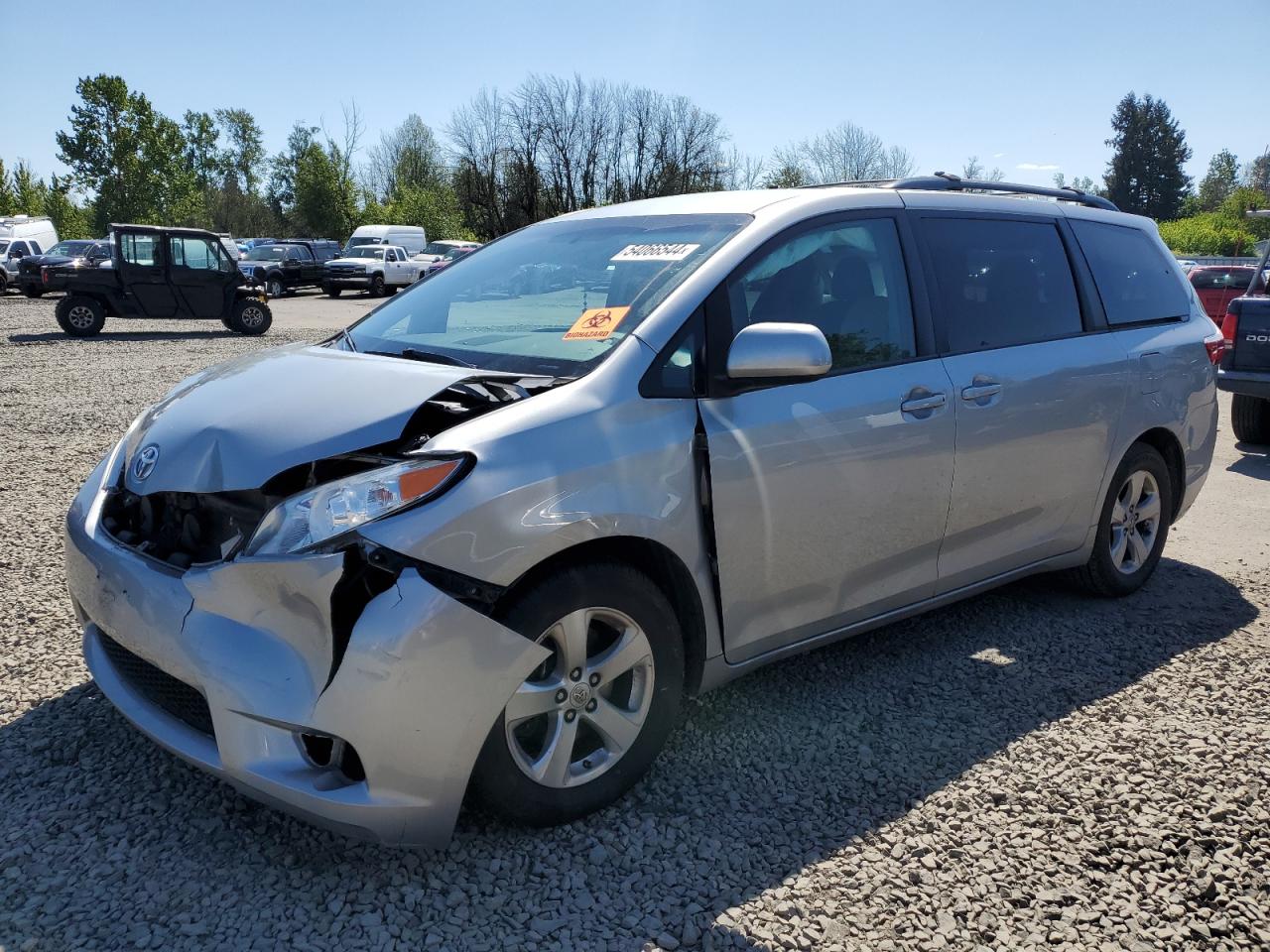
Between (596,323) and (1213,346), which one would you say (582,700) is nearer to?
(596,323)

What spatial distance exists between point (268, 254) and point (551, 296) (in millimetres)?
35423

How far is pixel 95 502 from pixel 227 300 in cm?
1777

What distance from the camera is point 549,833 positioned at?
9.07 feet

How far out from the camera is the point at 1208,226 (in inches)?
2264

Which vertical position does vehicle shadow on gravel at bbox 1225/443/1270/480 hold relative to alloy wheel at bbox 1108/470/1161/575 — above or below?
below

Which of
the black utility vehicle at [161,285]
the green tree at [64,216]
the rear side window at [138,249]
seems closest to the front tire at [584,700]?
the black utility vehicle at [161,285]

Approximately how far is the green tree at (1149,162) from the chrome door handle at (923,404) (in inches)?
3830

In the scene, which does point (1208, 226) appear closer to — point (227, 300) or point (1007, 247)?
point (227, 300)

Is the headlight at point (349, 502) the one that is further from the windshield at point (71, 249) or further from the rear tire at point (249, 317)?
the windshield at point (71, 249)

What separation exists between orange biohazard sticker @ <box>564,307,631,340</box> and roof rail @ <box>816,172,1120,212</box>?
3.71ft

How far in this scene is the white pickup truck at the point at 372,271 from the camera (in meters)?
33.1

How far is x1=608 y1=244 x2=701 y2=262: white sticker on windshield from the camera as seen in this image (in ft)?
10.7

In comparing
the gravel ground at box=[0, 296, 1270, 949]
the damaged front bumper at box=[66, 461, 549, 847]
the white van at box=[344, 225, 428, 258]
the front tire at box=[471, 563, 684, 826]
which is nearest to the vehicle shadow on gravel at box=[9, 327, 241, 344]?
the gravel ground at box=[0, 296, 1270, 949]

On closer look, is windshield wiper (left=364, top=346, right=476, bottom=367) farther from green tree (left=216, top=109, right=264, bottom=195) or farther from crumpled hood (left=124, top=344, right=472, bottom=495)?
green tree (left=216, top=109, right=264, bottom=195)
